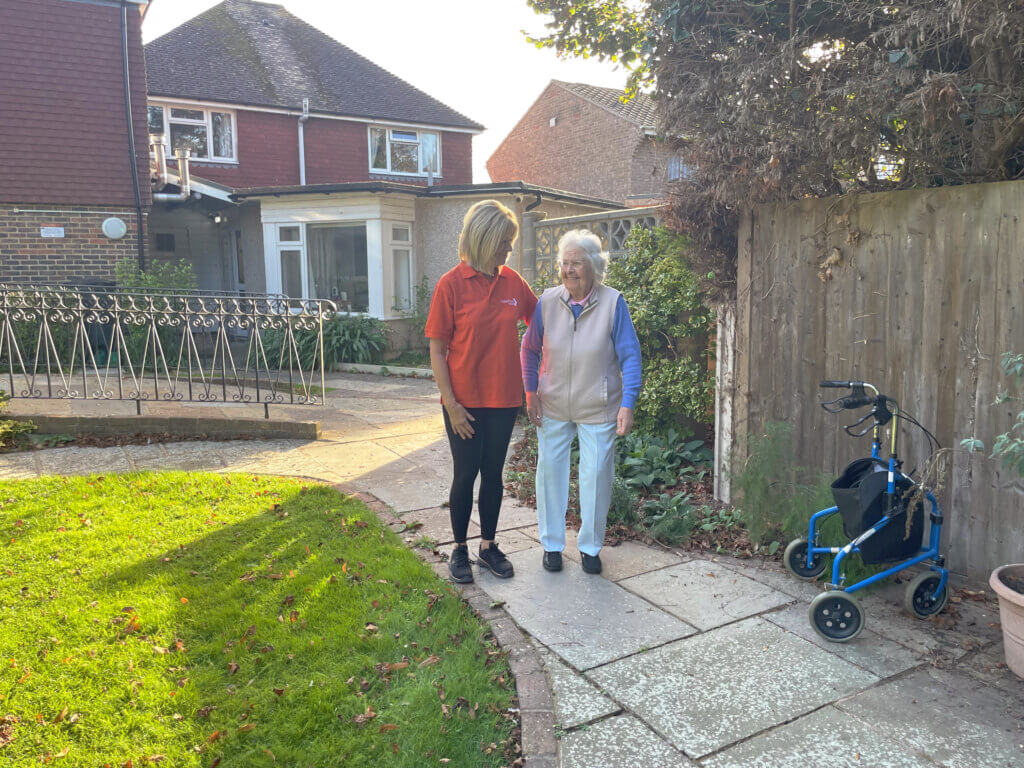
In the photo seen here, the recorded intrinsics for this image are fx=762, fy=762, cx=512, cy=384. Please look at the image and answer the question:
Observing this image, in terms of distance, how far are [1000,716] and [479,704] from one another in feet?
5.98

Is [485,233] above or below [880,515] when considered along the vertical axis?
above

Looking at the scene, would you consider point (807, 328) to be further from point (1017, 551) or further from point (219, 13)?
point (219, 13)

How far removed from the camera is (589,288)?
382cm

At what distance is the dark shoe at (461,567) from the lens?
385 centimetres

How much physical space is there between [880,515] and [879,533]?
8 cm

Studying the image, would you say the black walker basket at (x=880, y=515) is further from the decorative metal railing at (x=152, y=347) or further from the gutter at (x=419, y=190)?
the gutter at (x=419, y=190)

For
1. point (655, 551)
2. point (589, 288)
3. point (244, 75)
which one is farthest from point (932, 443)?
point (244, 75)

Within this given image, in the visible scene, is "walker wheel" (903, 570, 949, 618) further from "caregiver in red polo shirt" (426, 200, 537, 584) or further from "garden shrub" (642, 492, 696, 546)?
"caregiver in red polo shirt" (426, 200, 537, 584)

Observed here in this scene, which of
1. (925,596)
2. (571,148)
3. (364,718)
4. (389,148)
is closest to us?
(364,718)

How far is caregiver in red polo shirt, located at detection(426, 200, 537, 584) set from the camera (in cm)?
364

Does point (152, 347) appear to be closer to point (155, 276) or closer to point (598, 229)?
point (155, 276)

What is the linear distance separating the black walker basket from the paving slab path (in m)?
0.36

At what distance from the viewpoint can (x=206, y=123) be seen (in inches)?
733

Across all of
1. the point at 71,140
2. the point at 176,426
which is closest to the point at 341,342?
the point at 71,140
